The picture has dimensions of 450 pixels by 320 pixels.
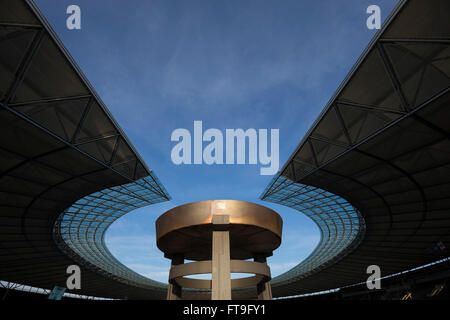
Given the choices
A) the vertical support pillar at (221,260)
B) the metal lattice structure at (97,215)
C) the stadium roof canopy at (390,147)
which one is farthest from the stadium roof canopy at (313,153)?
the vertical support pillar at (221,260)

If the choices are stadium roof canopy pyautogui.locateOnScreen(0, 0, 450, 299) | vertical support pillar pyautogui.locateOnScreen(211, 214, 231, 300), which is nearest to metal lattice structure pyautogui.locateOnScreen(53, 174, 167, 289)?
stadium roof canopy pyautogui.locateOnScreen(0, 0, 450, 299)

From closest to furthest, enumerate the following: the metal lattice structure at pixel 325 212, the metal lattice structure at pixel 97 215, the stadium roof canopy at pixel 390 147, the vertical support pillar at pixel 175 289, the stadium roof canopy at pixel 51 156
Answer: the stadium roof canopy at pixel 51 156, the stadium roof canopy at pixel 390 147, the vertical support pillar at pixel 175 289, the metal lattice structure at pixel 97 215, the metal lattice structure at pixel 325 212

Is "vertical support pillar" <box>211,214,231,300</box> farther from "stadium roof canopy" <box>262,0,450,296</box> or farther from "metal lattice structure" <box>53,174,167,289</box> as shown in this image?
"metal lattice structure" <box>53,174,167,289</box>

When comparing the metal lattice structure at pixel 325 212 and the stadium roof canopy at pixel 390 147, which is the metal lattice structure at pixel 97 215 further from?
the stadium roof canopy at pixel 390 147

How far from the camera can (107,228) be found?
149 ft

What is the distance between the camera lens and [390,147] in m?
19.8

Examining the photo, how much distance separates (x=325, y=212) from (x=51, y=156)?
114 ft

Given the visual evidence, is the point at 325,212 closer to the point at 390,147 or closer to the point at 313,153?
the point at 313,153

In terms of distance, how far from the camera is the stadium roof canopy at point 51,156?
12.8m

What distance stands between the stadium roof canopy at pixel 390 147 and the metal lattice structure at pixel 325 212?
0.66ft

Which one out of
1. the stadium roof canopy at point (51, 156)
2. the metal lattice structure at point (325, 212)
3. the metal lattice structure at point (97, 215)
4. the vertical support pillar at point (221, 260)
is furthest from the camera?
the metal lattice structure at point (325, 212)

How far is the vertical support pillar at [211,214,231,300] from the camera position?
19492 millimetres

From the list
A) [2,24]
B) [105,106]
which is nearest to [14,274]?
[105,106]

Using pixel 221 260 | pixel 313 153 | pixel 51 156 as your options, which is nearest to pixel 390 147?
pixel 313 153
